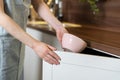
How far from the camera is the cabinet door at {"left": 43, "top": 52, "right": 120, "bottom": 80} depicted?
32.2 inches

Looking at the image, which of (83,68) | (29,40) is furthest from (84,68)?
(29,40)

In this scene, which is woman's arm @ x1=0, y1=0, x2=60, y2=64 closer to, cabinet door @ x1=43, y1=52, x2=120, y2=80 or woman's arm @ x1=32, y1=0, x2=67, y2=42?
cabinet door @ x1=43, y1=52, x2=120, y2=80

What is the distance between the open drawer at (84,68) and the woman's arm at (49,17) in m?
0.21

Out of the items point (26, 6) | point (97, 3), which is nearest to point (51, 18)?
point (26, 6)

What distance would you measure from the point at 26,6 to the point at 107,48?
43 cm

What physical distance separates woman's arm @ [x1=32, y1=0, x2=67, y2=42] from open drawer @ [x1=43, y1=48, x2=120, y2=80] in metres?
0.21

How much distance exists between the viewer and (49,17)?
3.81 feet

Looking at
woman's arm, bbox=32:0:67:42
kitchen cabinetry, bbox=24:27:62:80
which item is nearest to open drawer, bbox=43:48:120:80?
woman's arm, bbox=32:0:67:42

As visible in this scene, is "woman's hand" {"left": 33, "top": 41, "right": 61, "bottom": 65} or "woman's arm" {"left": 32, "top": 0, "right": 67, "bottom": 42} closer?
"woman's hand" {"left": 33, "top": 41, "right": 61, "bottom": 65}

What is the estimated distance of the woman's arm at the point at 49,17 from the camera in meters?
1.10

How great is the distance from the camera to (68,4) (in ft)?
6.30

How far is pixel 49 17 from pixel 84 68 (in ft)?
1.28

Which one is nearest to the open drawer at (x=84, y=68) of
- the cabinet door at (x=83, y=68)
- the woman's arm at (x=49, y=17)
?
the cabinet door at (x=83, y=68)

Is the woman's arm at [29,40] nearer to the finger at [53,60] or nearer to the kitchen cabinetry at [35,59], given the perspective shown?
the finger at [53,60]
